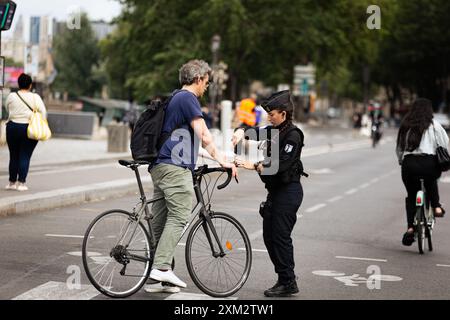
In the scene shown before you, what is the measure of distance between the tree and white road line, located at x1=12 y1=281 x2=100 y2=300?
347 feet

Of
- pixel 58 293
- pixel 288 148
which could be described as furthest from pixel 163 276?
pixel 288 148

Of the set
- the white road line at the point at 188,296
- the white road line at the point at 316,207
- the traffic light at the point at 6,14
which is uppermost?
the traffic light at the point at 6,14

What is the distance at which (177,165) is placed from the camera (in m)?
7.37

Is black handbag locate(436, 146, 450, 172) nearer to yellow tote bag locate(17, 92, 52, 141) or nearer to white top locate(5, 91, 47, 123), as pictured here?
yellow tote bag locate(17, 92, 52, 141)

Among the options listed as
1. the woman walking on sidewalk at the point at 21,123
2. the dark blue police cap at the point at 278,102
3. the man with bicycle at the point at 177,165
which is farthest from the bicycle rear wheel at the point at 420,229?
the woman walking on sidewalk at the point at 21,123

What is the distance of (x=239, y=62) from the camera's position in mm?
55281

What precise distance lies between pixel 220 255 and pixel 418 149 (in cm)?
384

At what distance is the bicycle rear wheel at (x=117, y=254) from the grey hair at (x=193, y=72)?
1.08 meters

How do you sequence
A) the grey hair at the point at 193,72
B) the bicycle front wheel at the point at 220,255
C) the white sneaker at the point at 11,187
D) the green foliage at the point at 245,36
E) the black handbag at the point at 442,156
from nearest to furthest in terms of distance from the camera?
the bicycle front wheel at the point at 220,255, the grey hair at the point at 193,72, the black handbag at the point at 442,156, the white sneaker at the point at 11,187, the green foliage at the point at 245,36

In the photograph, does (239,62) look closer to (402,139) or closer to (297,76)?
(297,76)

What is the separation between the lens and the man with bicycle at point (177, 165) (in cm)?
734

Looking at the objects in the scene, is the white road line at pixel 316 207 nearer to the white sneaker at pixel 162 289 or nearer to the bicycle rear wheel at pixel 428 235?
the bicycle rear wheel at pixel 428 235

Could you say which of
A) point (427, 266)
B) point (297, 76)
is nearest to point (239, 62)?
point (297, 76)

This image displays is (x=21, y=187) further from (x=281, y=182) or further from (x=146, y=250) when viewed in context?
(x=281, y=182)
